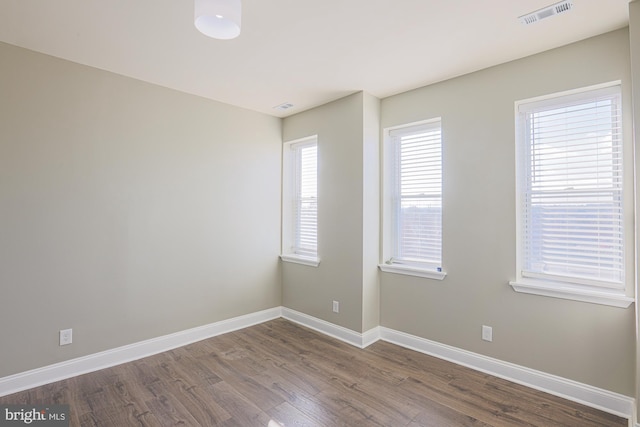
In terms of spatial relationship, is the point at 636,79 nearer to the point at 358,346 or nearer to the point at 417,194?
the point at 417,194

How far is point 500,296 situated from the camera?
2.84 metres

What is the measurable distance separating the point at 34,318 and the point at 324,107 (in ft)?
11.3

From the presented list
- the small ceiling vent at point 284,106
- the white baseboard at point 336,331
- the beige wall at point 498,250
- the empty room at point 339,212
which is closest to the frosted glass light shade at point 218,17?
the empty room at point 339,212

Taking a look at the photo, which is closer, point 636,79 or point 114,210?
point 636,79

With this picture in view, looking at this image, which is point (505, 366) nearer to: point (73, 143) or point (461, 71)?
point (461, 71)

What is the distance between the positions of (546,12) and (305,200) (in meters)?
3.03

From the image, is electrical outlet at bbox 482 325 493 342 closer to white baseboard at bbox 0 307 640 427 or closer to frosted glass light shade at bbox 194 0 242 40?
white baseboard at bbox 0 307 640 427

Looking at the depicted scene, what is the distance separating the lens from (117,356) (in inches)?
121

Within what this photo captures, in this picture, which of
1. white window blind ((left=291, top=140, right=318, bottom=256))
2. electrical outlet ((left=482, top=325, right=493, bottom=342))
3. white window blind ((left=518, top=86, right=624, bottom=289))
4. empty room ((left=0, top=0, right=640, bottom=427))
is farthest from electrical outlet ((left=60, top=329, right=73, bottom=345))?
white window blind ((left=518, top=86, right=624, bottom=289))

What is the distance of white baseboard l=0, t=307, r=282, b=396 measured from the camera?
258 centimetres

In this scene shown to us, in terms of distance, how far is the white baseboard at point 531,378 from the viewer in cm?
230

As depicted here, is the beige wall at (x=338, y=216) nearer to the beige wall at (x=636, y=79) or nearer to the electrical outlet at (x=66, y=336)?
the beige wall at (x=636, y=79)

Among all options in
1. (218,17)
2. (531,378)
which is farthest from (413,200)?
(218,17)

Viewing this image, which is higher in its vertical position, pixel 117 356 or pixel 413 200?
pixel 413 200
